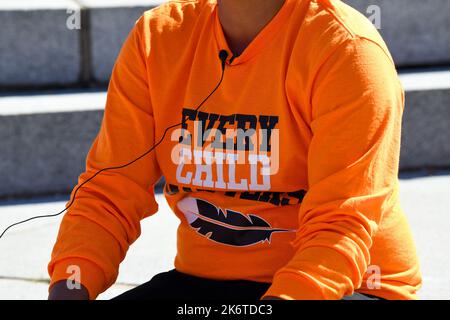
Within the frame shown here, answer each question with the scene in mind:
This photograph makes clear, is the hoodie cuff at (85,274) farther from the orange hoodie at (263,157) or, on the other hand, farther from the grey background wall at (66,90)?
the grey background wall at (66,90)

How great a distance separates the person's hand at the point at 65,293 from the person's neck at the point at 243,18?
622 millimetres

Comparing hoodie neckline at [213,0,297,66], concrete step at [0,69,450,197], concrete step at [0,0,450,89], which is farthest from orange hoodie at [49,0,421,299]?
concrete step at [0,0,450,89]

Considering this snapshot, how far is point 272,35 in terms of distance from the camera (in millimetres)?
2092

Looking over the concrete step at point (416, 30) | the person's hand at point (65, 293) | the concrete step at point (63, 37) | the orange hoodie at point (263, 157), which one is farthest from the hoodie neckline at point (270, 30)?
the concrete step at point (416, 30)

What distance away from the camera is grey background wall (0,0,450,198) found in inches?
157

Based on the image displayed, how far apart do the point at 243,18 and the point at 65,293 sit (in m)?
0.71

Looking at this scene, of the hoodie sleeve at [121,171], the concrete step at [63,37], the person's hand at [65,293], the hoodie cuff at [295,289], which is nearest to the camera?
the hoodie cuff at [295,289]

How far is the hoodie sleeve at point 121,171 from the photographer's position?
2.19m

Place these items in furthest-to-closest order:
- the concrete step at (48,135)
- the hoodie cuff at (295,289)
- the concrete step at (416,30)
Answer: the concrete step at (416,30) → the concrete step at (48,135) → the hoodie cuff at (295,289)

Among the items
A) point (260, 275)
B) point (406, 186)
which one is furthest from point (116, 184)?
point (406, 186)

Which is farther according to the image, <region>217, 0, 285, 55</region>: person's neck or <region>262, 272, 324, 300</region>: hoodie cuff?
<region>217, 0, 285, 55</region>: person's neck

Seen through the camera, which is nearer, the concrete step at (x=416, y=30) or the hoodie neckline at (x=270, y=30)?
the hoodie neckline at (x=270, y=30)

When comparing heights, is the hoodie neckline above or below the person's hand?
above

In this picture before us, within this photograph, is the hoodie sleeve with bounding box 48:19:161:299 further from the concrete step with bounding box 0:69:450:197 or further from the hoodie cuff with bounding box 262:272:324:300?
the concrete step with bounding box 0:69:450:197
